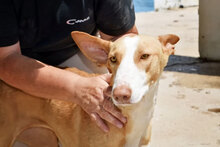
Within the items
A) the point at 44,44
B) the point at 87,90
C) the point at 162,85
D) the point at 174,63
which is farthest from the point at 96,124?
the point at 174,63

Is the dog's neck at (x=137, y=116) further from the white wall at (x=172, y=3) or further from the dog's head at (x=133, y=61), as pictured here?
the white wall at (x=172, y=3)

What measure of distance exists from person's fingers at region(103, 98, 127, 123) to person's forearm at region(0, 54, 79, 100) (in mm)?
254

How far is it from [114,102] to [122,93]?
11cm

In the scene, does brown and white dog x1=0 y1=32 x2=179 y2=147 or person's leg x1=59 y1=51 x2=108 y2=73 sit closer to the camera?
brown and white dog x1=0 y1=32 x2=179 y2=147

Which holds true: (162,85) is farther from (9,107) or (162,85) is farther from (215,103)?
(9,107)

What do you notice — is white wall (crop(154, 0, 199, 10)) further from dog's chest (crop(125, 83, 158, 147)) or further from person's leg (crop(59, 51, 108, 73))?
dog's chest (crop(125, 83, 158, 147))

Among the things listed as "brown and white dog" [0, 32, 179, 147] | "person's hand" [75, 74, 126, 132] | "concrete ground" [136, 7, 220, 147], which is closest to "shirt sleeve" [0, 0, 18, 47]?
"brown and white dog" [0, 32, 179, 147]

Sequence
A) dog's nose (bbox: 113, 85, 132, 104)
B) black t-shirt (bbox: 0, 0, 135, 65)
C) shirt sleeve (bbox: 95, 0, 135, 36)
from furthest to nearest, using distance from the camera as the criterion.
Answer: shirt sleeve (bbox: 95, 0, 135, 36) < black t-shirt (bbox: 0, 0, 135, 65) < dog's nose (bbox: 113, 85, 132, 104)

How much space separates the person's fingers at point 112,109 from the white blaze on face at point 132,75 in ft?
0.80

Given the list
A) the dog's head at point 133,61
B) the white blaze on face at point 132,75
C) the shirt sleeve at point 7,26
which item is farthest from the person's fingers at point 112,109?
the shirt sleeve at point 7,26

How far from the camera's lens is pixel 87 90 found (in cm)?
217

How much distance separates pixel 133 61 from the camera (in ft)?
6.37

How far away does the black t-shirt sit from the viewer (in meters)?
2.39

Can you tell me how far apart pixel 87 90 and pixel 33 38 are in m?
0.65
